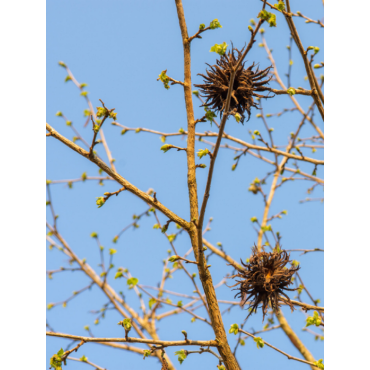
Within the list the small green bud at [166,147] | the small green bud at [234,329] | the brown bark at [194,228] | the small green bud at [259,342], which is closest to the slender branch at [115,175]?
the brown bark at [194,228]

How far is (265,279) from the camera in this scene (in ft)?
6.23

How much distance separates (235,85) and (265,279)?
1018mm

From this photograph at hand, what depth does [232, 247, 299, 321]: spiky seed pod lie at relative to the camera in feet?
6.23

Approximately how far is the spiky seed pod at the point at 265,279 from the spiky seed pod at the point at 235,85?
77cm

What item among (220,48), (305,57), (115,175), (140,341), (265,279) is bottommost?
(140,341)

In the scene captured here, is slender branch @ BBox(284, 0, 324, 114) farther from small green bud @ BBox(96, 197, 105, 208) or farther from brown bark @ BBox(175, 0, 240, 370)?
small green bud @ BBox(96, 197, 105, 208)

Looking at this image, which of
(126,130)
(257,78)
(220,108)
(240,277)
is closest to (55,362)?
(240,277)

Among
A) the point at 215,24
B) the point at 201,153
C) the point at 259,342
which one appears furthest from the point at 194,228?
the point at 215,24

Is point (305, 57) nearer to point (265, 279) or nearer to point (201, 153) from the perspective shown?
point (201, 153)

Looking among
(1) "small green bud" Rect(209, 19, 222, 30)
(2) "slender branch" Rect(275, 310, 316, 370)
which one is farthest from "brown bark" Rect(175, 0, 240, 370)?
(2) "slender branch" Rect(275, 310, 316, 370)

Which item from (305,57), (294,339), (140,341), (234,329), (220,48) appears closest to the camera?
(140,341)

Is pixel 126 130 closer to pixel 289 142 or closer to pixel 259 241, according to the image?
pixel 259 241

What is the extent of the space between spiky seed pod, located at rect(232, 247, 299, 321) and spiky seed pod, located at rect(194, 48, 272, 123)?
77cm

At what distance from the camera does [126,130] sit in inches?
121
